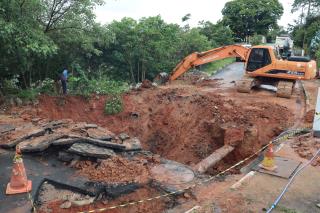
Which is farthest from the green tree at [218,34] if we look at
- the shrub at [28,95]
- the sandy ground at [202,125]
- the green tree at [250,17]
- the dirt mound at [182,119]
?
the shrub at [28,95]

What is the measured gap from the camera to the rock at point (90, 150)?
688 cm

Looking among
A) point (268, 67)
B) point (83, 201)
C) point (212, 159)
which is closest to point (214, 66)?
point (268, 67)

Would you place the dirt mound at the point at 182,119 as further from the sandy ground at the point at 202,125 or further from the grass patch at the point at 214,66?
the grass patch at the point at 214,66

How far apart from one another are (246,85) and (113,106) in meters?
6.08

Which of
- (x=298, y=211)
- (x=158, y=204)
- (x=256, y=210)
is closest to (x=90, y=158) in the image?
(x=158, y=204)

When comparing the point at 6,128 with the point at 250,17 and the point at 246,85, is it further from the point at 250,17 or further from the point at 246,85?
the point at 250,17

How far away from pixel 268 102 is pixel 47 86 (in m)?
8.91

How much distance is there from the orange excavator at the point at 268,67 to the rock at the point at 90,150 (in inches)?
354

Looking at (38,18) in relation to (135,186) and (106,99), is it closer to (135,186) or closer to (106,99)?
(106,99)

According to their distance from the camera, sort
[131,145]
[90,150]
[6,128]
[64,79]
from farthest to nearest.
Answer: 1. [64,79]
2. [6,128]
3. [131,145]
4. [90,150]

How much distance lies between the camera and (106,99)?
508 inches

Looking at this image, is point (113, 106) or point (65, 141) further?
point (113, 106)

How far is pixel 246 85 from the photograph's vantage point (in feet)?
47.0

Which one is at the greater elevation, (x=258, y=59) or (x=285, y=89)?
(x=258, y=59)
